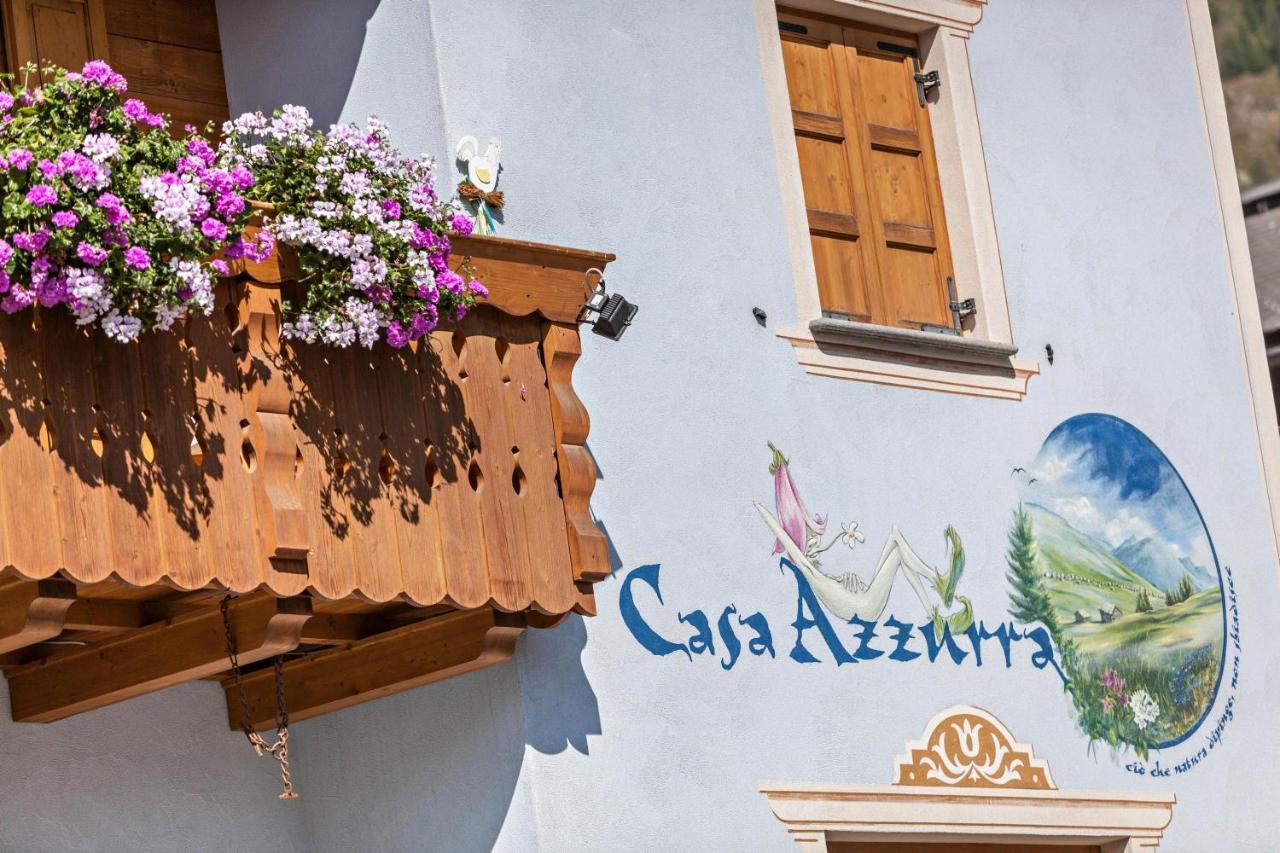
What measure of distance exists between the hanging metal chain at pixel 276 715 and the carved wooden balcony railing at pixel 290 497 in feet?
0.11

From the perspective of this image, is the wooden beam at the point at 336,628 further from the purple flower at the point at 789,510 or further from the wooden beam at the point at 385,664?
the purple flower at the point at 789,510

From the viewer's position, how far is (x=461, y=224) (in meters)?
7.38

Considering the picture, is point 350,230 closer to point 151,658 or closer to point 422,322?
point 422,322

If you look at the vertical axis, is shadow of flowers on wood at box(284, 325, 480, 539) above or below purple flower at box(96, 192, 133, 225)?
below

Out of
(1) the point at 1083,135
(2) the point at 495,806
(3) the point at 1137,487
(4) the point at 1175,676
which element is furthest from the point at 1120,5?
(2) the point at 495,806

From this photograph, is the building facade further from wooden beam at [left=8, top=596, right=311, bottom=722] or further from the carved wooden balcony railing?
the carved wooden balcony railing

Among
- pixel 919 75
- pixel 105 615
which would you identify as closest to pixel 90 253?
pixel 105 615

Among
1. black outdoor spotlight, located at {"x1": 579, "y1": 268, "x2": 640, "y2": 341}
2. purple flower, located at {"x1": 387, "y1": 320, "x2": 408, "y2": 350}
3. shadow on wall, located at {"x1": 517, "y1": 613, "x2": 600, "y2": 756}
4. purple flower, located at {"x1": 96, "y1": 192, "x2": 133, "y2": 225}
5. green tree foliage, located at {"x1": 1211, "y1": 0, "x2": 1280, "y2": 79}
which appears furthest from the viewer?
green tree foliage, located at {"x1": 1211, "y1": 0, "x2": 1280, "y2": 79}

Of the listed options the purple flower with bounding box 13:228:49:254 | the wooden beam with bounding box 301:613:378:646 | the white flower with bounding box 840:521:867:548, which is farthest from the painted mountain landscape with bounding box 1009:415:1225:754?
the purple flower with bounding box 13:228:49:254

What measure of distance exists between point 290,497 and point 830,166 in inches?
152

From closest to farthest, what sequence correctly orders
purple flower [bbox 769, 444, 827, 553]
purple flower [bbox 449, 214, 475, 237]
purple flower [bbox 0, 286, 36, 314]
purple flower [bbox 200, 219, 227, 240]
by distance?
1. purple flower [bbox 0, 286, 36, 314]
2. purple flower [bbox 200, 219, 227, 240]
3. purple flower [bbox 449, 214, 475, 237]
4. purple flower [bbox 769, 444, 827, 553]

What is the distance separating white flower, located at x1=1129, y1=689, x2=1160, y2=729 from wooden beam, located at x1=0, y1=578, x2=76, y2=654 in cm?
505

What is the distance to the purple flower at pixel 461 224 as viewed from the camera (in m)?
7.36

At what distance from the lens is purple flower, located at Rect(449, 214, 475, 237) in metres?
7.36
